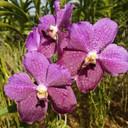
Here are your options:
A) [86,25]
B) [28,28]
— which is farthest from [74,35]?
[28,28]

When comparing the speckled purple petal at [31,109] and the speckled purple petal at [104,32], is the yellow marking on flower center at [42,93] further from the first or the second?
the speckled purple petal at [104,32]

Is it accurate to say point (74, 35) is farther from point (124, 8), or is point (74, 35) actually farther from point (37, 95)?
point (124, 8)

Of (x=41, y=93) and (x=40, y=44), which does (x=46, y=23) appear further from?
(x=41, y=93)

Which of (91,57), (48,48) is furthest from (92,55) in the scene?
(48,48)

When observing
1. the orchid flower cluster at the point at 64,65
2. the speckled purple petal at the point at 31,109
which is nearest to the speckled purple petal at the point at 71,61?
the orchid flower cluster at the point at 64,65

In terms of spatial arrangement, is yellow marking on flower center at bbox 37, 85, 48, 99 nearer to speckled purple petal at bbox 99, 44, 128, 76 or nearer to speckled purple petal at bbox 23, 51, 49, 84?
speckled purple petal at bbox 23, 51, 49, 84

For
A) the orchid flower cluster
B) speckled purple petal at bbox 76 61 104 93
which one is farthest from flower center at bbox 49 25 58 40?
speckled purple petal at bbox 76 61 104 93

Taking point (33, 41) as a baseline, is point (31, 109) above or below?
below
